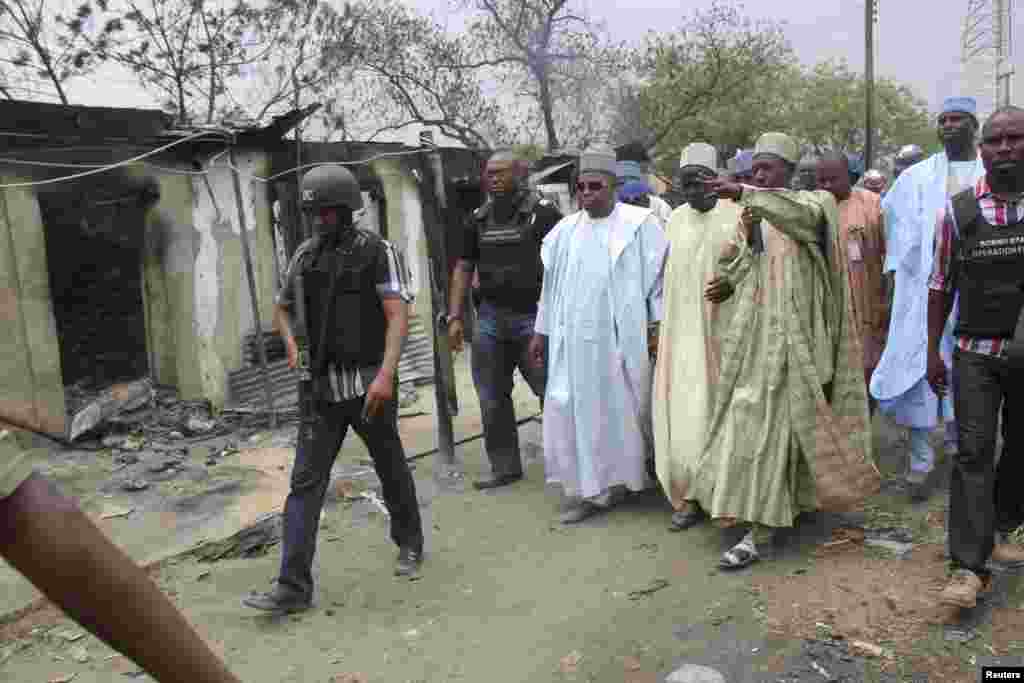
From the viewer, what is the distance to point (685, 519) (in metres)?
4.82

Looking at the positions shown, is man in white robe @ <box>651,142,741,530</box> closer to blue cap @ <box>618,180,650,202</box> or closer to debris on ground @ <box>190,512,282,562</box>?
blue cap @ <box>618,180,650,202</box>

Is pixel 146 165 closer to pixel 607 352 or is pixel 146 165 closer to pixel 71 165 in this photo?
pixel 71 165

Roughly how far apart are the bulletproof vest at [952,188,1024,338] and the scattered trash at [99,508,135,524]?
183 inches

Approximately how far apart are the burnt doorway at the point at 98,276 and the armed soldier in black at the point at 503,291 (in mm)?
3206

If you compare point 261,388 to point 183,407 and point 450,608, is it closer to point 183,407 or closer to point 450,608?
point 183,407

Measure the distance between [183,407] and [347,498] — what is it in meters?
2.86

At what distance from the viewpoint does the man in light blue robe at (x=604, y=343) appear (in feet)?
16.9

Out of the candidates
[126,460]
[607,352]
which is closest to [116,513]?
[126,460]

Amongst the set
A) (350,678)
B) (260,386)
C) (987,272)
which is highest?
(987,272)

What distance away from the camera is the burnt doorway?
7156 mm

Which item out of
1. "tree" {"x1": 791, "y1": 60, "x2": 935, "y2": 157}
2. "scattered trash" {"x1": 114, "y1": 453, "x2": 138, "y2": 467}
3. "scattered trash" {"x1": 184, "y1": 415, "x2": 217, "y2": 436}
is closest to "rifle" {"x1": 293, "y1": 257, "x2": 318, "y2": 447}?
"scattered trash" {"x1": 114, "y1": 453, "x2": 138, "y2": 467}

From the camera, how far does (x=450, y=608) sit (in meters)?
4.12

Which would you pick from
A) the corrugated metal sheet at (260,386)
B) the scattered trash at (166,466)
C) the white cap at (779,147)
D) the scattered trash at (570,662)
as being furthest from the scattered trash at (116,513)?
the white cap at (779,147)

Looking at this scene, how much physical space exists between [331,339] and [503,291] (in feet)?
6.11
